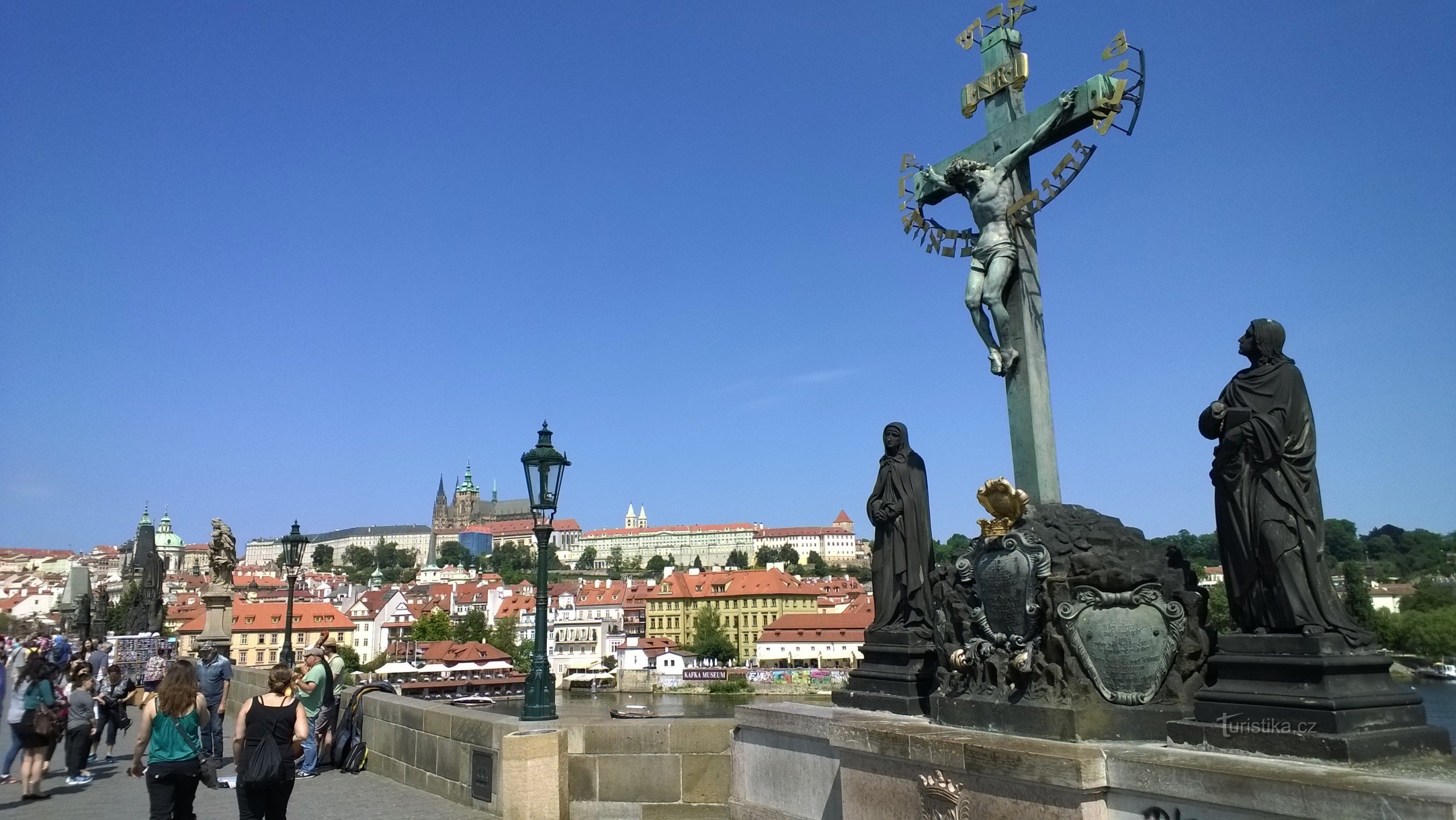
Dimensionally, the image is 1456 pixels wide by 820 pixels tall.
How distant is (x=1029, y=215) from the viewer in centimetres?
698

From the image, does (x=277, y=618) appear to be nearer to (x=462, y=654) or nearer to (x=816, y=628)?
(x=462, y=654)

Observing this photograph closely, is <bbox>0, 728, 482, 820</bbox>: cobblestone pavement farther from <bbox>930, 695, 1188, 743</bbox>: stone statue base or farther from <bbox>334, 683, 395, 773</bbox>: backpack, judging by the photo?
<bbox>930, 695, 1188, 743</bbox>: stone statue base

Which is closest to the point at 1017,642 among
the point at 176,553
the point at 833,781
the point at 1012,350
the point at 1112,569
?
the point at 1112,569

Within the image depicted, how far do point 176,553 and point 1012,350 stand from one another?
166405mm

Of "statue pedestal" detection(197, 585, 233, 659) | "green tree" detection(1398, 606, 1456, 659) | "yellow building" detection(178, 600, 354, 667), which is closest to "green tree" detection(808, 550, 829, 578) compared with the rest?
"yellow building" detection(178, 600, 354, 667)

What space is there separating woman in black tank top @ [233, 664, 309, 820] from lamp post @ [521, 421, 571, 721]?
256 cm

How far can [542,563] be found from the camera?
904 cm

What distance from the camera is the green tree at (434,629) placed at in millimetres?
85938

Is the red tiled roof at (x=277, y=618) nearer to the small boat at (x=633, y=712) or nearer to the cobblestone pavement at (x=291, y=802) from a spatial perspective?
the cobblestone pavement at (x=291, y=802)

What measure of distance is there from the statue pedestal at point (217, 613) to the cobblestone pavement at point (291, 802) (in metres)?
9.09

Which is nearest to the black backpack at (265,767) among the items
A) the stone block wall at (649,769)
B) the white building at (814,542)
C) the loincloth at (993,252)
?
the stone block wall at (649,769)

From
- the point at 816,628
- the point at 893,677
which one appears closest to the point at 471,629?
the point at 816,628

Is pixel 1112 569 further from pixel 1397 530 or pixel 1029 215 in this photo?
pixel 1397 530

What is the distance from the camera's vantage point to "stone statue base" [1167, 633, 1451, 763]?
12.5 feet
